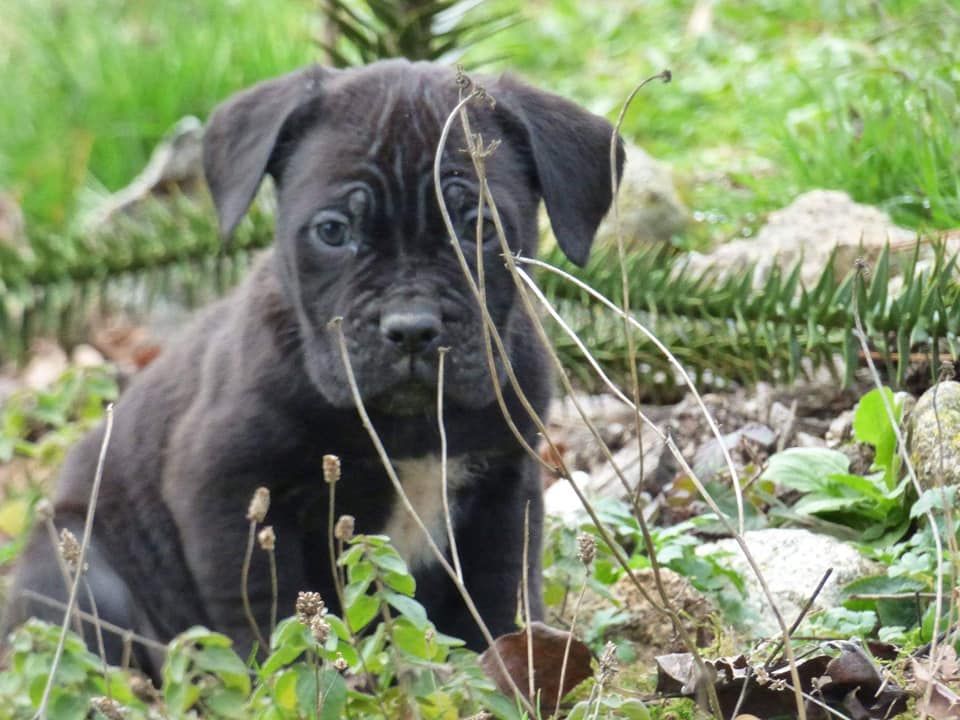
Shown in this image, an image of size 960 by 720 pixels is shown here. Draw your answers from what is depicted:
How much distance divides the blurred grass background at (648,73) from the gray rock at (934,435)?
4.87 feet

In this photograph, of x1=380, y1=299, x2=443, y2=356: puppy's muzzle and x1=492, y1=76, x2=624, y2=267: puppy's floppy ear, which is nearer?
x1=380, y1=299, x2=443, y2=356: puppy's muzzle

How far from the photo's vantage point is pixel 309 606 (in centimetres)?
249

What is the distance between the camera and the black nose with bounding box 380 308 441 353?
3334 millimetres

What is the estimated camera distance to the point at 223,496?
3.63 meters

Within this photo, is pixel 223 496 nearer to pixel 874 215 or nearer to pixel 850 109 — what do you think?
pixel 874 215

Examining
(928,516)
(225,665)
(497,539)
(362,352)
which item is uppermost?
(362,352)

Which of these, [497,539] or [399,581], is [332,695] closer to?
[399,581]

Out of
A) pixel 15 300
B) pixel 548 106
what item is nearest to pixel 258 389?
pixel 548 106

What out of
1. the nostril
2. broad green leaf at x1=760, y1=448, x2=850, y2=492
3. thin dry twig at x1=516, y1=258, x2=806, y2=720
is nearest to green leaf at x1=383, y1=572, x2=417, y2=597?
thin dry twig at x1=516, y1=258, x2=806, y2=720

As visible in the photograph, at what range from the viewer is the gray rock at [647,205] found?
18.6 ft

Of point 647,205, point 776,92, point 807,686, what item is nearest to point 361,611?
point 807,686

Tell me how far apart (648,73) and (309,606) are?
614cm

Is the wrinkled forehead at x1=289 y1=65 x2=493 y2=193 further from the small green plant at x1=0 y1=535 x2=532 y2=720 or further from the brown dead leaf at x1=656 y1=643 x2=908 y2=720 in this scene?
the brown dead leaf at x1=656 y1=643 x2=908 y2=720

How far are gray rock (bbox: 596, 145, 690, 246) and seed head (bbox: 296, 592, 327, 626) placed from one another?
3.26 m
